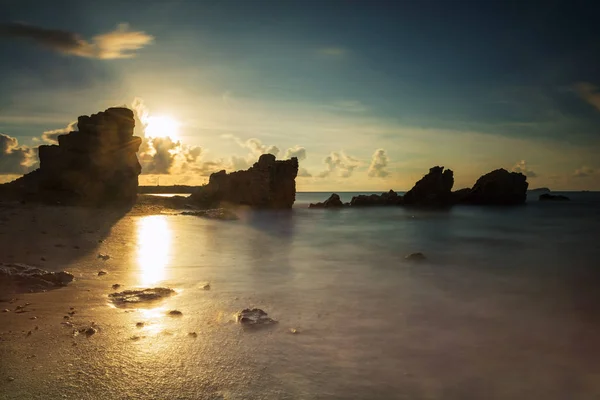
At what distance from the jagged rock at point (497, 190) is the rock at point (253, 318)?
309 ft

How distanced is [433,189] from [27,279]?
87.7 m

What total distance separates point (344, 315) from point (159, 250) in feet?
32.9

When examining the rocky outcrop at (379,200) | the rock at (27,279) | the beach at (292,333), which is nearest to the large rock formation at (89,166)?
the beach at (292,333)

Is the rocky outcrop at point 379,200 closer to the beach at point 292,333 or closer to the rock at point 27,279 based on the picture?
the beach at point 292,333

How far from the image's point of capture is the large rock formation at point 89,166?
35.9 metres

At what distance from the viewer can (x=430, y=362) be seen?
5457 millimetres

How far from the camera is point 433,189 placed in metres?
86.4

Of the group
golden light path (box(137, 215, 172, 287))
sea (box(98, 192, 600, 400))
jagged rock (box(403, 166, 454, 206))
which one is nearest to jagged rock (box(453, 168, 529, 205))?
jagged rock (box(403, 166, 454, 206))

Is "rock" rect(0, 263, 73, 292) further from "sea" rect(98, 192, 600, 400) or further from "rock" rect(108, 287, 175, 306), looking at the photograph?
"sea" rect(98, 192, 600, 400)

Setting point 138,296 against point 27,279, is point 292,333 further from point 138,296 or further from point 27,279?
point 27,279

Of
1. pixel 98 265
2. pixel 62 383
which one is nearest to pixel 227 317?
pixel 62 383

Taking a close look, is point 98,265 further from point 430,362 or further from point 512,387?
point 512,387

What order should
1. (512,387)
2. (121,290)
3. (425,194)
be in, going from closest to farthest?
1. (512,387)
2. (121,290)
3. (425,194)

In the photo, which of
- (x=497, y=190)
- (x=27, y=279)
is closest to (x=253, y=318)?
(x=27, y=279)
